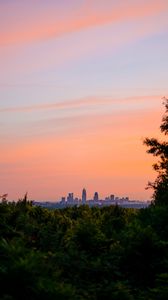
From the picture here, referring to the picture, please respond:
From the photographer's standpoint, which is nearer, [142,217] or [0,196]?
[0,196]

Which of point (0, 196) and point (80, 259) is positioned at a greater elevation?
point (0, 196)

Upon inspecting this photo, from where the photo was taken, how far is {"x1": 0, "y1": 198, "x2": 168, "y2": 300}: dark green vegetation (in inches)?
410

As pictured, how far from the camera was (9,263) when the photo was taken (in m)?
10.7

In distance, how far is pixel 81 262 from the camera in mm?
13234

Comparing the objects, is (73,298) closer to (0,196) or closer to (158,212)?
(0,196)

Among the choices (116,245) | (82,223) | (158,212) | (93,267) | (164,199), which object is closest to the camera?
(93,267)

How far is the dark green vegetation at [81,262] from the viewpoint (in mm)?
10406

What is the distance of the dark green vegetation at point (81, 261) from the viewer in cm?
1041

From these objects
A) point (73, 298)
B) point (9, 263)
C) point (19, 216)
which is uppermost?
point (19, 216)

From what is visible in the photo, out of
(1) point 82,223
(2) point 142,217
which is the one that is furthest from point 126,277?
(2) point 142,217

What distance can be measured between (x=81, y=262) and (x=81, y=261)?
5.8 inches

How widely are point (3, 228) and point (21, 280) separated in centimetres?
494

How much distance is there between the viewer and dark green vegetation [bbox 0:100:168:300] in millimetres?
10406

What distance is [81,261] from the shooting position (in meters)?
13.4
